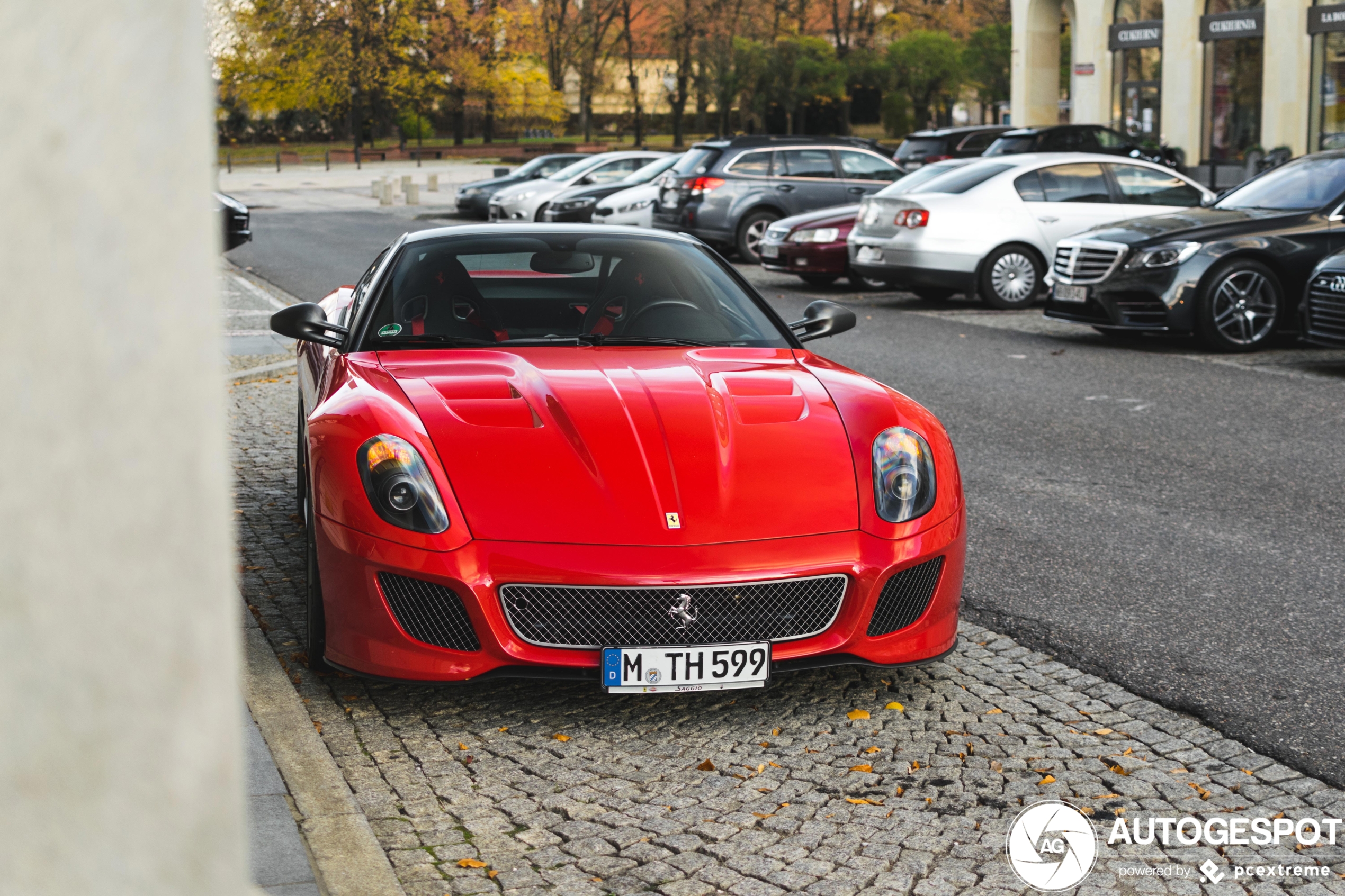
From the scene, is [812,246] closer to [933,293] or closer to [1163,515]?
[933,293]

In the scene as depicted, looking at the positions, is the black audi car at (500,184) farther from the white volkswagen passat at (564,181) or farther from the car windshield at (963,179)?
the car windshield at (963,179)

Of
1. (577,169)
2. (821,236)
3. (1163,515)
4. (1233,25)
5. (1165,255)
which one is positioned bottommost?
(1163,515)

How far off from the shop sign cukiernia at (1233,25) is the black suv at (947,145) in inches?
213

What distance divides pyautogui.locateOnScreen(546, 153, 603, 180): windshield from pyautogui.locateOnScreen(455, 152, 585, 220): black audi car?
175cm

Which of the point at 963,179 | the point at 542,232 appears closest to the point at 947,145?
the point at 963,179

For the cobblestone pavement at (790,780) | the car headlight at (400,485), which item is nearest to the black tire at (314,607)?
the cobblestone pavement at (790,780)

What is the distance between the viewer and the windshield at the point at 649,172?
2683 cm

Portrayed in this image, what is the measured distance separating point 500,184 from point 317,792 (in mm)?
30347

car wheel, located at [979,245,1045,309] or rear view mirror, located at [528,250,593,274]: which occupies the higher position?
rear view mirror, located at [528,250,593,274]

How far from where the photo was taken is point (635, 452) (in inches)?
172

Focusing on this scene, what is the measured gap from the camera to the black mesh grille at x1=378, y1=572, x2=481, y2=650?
4.12 metres

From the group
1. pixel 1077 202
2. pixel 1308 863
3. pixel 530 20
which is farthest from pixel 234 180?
pixel 1308 863

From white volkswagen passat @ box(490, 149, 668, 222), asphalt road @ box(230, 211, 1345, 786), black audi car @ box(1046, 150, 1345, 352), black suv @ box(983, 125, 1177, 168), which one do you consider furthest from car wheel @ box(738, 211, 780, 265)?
black audi car @ box(1046, 150, 1345, 352)

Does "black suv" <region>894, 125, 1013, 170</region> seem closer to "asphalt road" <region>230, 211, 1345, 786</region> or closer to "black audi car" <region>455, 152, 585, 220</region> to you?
"black audi car" <region>455, 152, 585, 220</region>
